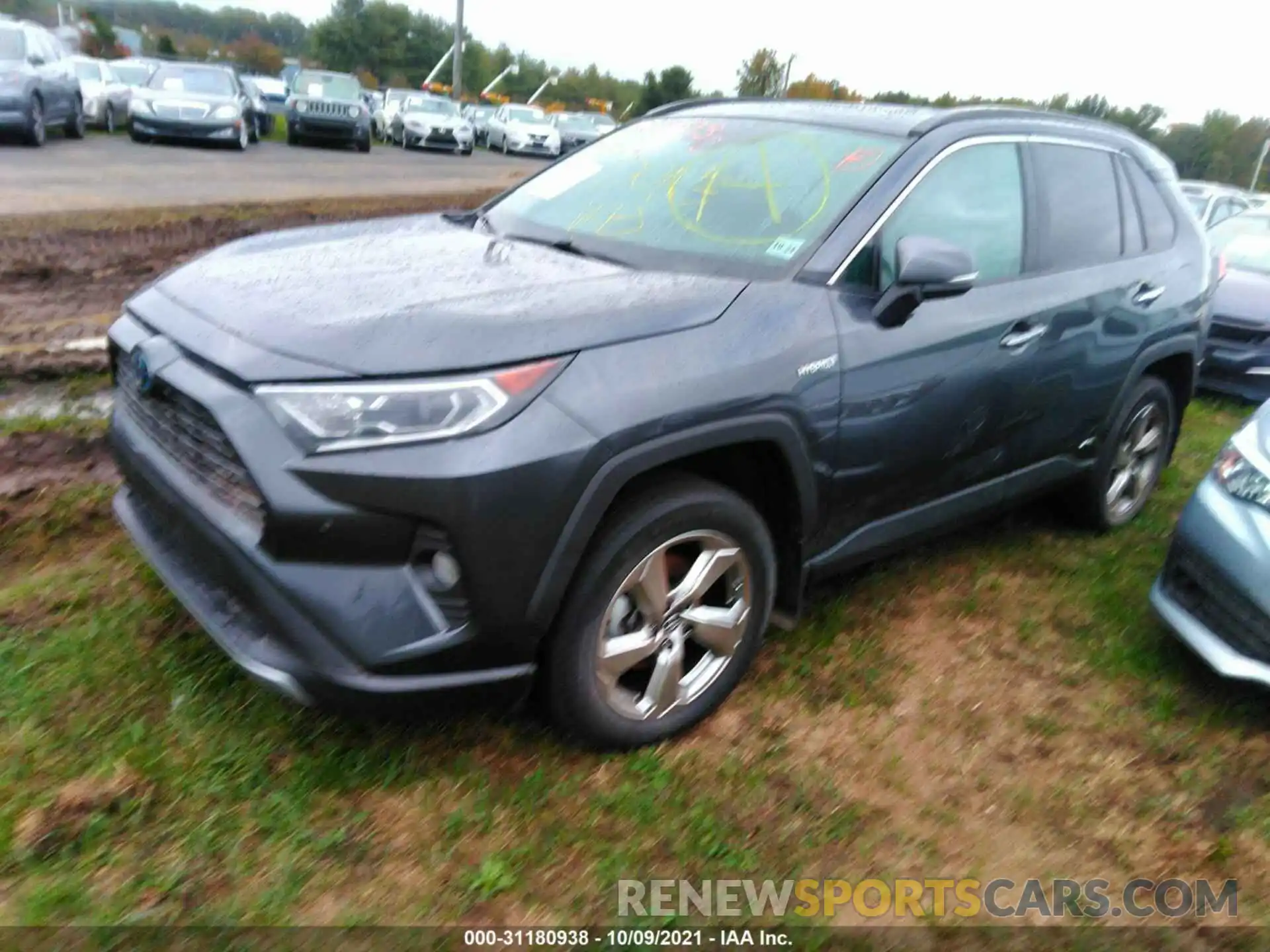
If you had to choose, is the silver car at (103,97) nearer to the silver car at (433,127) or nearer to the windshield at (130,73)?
the windshield at (130,73)

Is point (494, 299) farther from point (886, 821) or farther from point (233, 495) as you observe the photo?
point (886, 821)

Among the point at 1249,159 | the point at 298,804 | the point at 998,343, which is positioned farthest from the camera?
the point at 1249,159

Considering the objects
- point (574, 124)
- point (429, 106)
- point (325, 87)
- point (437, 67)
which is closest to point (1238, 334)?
point (325, 87)

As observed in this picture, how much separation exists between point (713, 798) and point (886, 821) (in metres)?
0.46

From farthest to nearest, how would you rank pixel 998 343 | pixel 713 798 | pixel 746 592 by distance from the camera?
pixel 998 343 → pixel 746 592 → pixel 713 798

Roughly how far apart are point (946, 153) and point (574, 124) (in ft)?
102

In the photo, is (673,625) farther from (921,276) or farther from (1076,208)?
(1076,208)

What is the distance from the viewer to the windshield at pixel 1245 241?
27.3ft

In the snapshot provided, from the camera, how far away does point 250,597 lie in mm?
2334

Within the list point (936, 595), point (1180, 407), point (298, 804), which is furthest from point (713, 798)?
point (1180, 407)

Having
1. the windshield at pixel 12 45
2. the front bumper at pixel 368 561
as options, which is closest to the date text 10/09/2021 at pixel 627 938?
the front bumper at pixel 368 561

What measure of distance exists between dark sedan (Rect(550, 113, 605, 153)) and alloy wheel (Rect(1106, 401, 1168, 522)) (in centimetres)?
2833

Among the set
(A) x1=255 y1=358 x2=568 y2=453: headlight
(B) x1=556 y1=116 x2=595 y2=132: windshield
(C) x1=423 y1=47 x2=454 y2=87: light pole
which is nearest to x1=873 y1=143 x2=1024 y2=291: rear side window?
(A) x1=255 y1=358 x2=568 y2=453: headlight

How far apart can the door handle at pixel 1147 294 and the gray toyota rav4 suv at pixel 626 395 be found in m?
0.01
